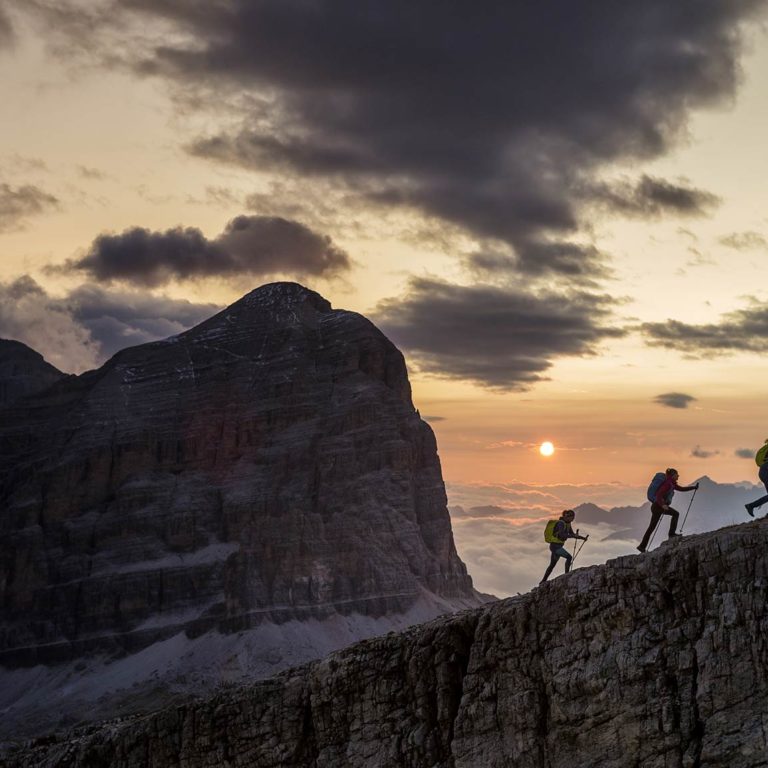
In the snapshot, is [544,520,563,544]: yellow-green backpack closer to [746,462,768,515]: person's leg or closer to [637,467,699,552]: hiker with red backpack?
[637,467,699,552]: hiker with red backpack

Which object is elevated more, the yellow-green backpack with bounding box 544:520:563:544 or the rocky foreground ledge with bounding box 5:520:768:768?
the yellow-green backpack with bounding box 544:520:563:544

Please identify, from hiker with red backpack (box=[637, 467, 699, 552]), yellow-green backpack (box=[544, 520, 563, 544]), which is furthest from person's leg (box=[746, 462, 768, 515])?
yellow-green backpack (box=[544, 520, 563, 544])

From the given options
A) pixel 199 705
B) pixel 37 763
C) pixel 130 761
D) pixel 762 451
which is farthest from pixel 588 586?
pixel 37 763

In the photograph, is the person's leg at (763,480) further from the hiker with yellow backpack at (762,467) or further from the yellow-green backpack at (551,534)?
the yellow-green backpack at (551,534)

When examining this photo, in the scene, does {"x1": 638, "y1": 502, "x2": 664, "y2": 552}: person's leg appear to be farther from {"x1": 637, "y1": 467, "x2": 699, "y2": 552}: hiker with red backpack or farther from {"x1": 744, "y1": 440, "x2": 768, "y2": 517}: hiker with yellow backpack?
{"x1": 744, "y1": 440, "x2": 768, "y2": 517}: hiker with yellow backpack

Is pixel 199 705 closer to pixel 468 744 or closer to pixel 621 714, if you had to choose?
pixel 468 744

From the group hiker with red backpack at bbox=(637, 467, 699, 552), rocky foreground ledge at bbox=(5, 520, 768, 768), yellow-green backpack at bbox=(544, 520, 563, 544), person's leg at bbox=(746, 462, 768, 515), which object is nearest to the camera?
rocky foreground ledge at bbox=(5, 520, 768, 768)

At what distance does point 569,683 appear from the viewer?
34.4 meters

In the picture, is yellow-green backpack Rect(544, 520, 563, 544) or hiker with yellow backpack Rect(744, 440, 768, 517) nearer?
hiker with yellow backpack Rect(744, 440, 768, 517)

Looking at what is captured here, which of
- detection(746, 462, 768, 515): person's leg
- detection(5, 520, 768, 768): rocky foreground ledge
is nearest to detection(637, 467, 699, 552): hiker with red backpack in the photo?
detection(746, 462, 768, 515): person's leg

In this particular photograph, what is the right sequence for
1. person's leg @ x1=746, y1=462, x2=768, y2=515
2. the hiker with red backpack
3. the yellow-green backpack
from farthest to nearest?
the yellow-green backpack < the hiker with red backpack < person's leg @ x1=746, y1=462, x2=768, y2=515

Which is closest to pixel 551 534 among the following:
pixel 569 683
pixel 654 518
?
pixel 654 518

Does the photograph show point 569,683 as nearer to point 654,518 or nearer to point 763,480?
point 654,518

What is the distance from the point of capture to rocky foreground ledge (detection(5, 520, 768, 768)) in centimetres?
3216
